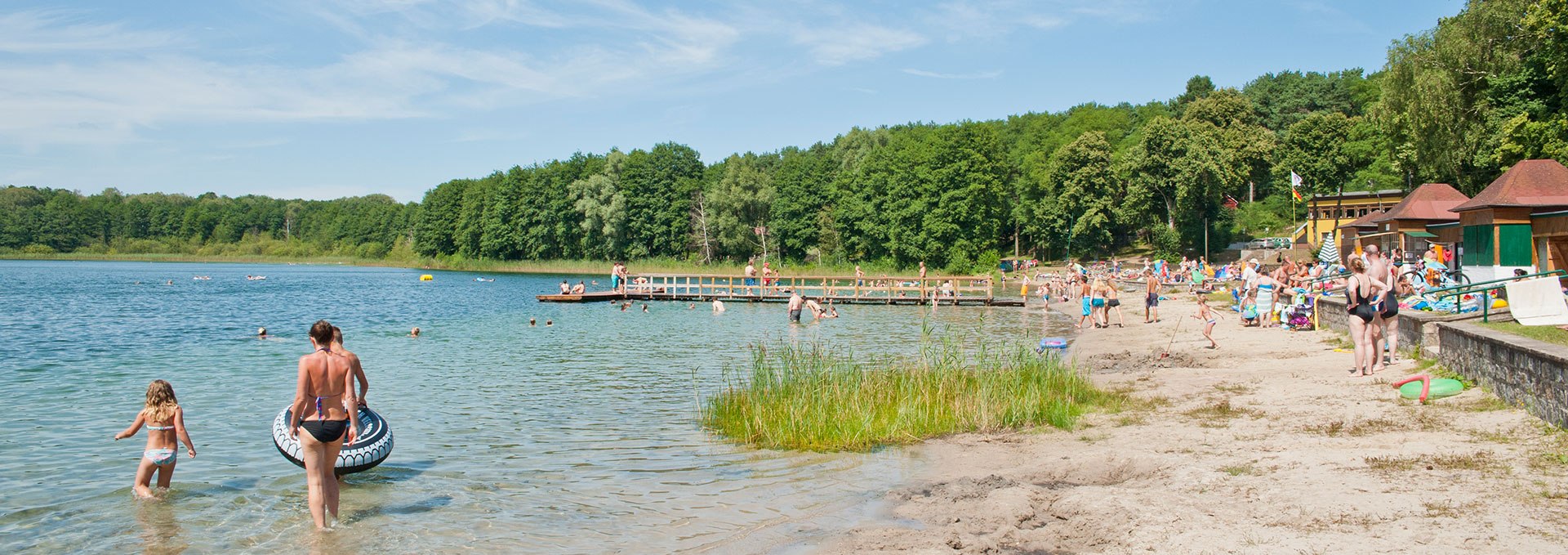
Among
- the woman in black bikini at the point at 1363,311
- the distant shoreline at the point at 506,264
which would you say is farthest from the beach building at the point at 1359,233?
the distant shoreline at the point at 506,264

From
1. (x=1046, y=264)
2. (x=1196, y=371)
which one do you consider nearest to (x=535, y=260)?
(x=1046, y=264)

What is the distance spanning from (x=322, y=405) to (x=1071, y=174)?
59.4m

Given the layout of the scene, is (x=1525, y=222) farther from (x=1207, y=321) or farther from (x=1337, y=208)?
(x=1337, y=208)

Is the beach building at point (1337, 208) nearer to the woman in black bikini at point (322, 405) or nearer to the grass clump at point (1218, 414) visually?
the grass clump at point (1218, 414)

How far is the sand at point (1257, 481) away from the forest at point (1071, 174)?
21.2m

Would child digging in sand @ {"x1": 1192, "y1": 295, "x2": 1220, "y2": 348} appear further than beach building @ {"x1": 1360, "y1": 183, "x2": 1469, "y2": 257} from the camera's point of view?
No

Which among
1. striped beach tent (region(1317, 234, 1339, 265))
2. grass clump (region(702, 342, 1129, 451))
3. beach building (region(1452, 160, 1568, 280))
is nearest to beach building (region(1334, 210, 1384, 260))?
striped beach tent (region(1317, 234, 1339, 265))

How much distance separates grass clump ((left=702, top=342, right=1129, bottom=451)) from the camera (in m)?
10.2

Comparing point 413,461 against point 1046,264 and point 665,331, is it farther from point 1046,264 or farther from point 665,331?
point 1046,264

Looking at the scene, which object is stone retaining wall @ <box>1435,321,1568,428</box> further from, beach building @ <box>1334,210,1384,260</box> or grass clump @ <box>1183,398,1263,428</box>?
beach building @ <box>1334,210,1384,260</box>

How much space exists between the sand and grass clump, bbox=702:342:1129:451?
0.39 meters

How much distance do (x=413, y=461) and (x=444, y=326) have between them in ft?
67.5

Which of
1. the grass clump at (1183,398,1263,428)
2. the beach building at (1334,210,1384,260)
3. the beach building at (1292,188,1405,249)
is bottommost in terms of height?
the grass clump at (1183,398,1263,428)

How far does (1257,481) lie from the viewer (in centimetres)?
716
